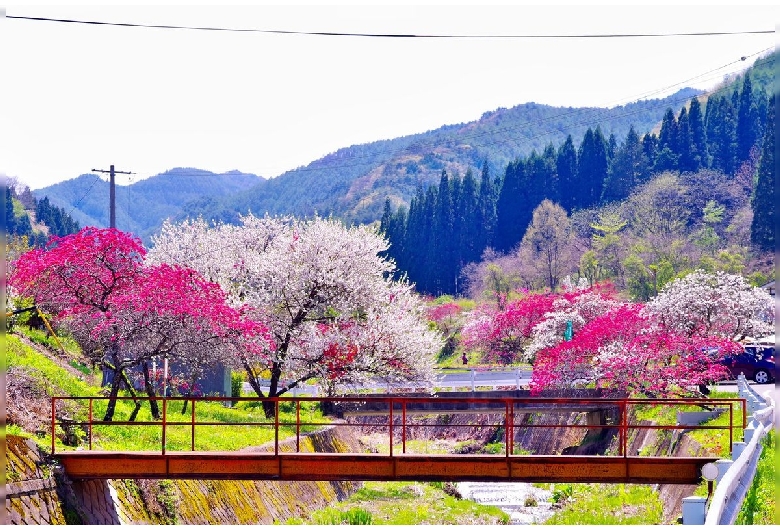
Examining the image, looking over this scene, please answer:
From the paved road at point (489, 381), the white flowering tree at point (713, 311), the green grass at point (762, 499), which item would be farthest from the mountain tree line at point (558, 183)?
the green grass at point (762, 499)

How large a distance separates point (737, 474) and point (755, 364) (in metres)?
27.4

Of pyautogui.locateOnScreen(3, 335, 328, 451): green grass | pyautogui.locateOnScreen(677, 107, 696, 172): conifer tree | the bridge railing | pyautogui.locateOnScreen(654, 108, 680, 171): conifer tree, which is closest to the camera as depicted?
the bridge railing

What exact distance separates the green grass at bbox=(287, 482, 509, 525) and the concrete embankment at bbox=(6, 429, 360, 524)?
86 centimetres

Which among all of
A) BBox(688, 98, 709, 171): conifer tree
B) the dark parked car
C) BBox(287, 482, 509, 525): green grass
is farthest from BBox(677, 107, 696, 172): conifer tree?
BBox(287, 482, 509, 525): green grass

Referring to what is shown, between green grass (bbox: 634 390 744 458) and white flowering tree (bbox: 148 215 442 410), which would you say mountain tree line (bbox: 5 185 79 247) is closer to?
white flowering tree (bbox: 148 215 442 410)

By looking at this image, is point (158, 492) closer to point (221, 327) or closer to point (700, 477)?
point (221, 327)

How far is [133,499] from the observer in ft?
66.2

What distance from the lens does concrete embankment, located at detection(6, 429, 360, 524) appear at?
17.2m

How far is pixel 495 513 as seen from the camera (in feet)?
95.8

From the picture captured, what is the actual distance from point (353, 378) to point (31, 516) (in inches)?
628

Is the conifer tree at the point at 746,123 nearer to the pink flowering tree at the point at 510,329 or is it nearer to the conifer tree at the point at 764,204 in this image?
the conifer tree at the point at 764,204

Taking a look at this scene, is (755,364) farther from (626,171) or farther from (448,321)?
(626,171)

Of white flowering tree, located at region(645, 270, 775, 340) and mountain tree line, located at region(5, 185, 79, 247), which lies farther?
mountain tree line, located at region(5, 185, 79, 247)

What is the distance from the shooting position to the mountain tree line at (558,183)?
109 metres
